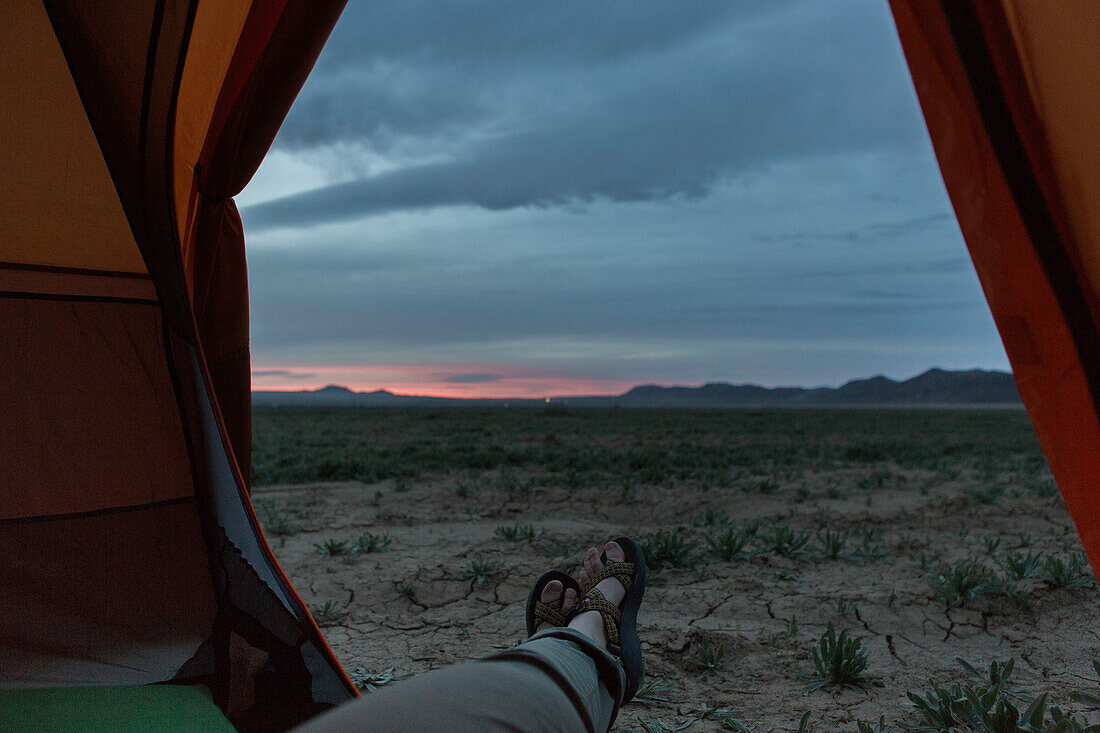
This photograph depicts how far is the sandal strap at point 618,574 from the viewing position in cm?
238

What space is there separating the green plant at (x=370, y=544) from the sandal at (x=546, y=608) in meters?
2.27

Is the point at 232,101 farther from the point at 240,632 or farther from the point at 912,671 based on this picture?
the point at 912,671

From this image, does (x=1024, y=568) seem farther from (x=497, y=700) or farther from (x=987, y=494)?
(x=497, y=700)

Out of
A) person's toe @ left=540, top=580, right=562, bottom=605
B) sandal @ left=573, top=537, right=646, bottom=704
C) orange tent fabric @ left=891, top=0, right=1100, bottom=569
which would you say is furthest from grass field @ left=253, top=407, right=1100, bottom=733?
orange tent fabric @ left=891, top=0, right=1100, bottom=569

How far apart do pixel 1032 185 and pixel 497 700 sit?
148 centimetres

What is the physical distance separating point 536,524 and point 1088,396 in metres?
4.27

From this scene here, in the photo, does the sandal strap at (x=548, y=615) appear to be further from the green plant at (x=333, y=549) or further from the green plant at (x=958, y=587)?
the green plant at (x=333, y=549)

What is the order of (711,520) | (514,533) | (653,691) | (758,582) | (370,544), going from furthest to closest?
(711,520) < (514,533) < (370,544) < (758,582) < (653,691)

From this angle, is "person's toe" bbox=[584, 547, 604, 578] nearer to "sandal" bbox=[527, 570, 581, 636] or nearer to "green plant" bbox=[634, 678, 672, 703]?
"sandal" bbox=[527, 570, 581, 636]

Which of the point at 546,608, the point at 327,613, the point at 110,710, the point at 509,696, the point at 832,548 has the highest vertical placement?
the point at 509,696

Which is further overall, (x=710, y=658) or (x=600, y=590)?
(x=710, y=658)

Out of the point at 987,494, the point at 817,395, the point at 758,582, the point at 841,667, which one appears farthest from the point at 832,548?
the point at 817,395

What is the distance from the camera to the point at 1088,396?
127cm

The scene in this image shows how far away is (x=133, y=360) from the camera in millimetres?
2369
